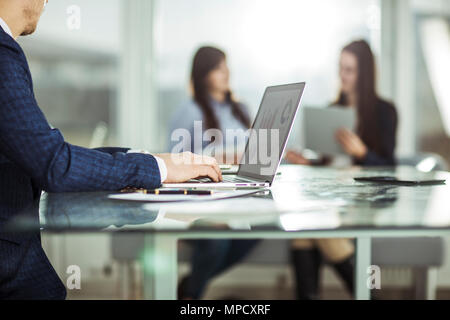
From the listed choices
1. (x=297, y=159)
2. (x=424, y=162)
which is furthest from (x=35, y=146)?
(x=424, y=162)

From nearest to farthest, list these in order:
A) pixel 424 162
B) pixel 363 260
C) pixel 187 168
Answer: pixel 187 168 → pixel 363 260 → pixel 424 162

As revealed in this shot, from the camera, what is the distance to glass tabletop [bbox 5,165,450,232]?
0.80 metres

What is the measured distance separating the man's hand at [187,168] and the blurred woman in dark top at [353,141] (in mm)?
1369

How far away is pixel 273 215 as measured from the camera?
882 mm

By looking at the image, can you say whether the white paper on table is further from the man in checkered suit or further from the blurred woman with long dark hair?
the blurred woman with long dark hair

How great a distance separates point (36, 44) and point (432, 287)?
2.56m

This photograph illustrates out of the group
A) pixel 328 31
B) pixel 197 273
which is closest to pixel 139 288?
pixel 197 273

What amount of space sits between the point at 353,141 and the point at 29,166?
1766 millimetres

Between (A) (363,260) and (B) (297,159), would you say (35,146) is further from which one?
(B) (297,159)

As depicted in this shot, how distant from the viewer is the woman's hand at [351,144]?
8.27 ft

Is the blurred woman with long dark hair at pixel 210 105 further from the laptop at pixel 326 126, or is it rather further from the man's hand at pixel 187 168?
the man's hand at pixel 187 168

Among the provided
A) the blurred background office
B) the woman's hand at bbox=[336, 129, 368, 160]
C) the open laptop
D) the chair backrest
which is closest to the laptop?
the woman's hand at bbox=[336, 129, 368, 160]

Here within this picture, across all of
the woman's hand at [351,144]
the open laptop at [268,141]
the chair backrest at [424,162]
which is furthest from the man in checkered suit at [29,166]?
the chair backrest at [424,162]
